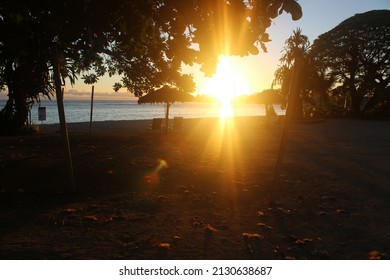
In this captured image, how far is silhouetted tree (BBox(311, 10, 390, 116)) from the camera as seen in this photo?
34.2 meters

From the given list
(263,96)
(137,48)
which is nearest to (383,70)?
(263,96)

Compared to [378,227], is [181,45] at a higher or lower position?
higher

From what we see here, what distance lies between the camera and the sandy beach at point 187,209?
407 centimetres

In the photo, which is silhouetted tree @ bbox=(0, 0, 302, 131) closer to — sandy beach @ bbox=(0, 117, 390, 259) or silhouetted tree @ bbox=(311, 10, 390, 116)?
sandy beach @ bbox=(0, 117, 390, 259)

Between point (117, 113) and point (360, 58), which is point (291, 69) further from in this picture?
point (117, 113)

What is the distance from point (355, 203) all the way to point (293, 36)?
26.7 meters

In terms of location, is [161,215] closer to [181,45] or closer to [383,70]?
[181,45]

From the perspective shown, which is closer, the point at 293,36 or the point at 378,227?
the point at 378,227

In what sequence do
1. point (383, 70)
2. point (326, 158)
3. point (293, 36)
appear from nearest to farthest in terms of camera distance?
point (326, 158) < point (293, 36) < point (383, 70)

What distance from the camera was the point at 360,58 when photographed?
34812 mm

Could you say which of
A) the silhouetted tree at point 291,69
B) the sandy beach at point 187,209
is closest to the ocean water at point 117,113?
the silhouetted tree at point 291,69

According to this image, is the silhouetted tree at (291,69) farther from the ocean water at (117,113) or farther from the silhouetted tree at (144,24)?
the silhouetted tree at (144,24)

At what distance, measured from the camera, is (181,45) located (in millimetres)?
6941

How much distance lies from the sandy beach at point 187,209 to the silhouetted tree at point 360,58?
27.7 m
